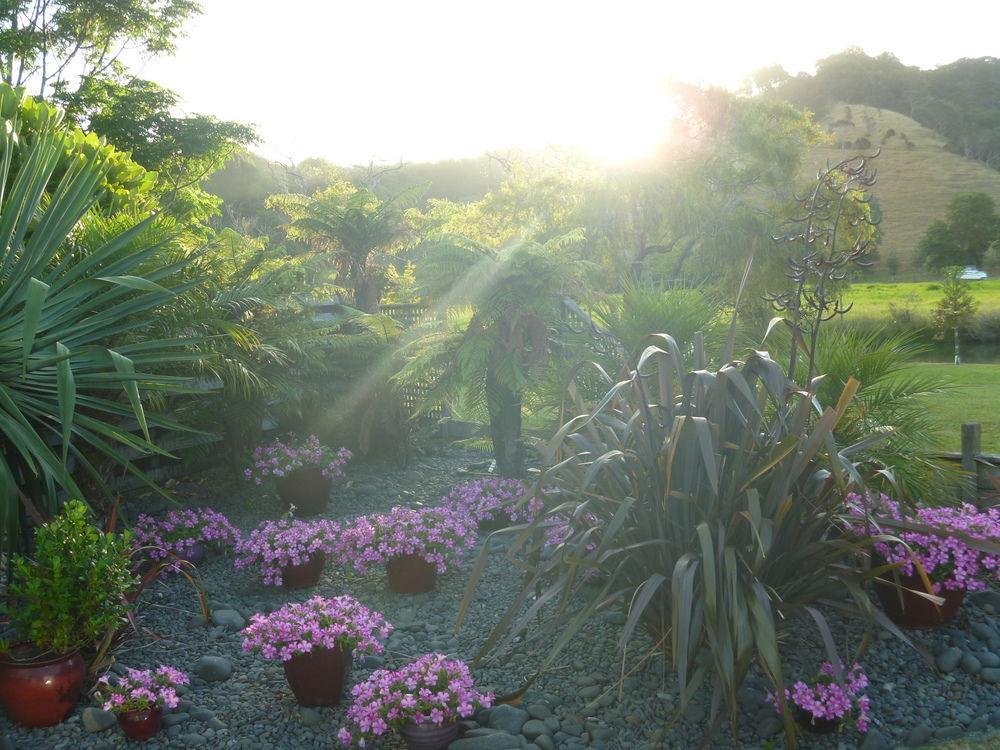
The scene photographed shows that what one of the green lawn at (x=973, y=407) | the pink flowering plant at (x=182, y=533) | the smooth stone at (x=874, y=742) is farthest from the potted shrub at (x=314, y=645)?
the green lawn at (x=973, y=407)

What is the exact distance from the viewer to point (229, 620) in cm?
450

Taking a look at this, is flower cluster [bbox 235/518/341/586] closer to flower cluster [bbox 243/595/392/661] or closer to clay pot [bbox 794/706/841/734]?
flower cluster [bbox 243/595/392/661]

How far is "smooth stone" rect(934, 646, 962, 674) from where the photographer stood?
3658mm

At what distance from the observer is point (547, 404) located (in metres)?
6.73

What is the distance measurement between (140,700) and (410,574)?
1821 millimetres

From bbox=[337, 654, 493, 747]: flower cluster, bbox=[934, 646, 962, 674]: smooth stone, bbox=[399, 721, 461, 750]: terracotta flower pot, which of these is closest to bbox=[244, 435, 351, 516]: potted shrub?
bbox=[337, 654, 493, 747]: flower cluster

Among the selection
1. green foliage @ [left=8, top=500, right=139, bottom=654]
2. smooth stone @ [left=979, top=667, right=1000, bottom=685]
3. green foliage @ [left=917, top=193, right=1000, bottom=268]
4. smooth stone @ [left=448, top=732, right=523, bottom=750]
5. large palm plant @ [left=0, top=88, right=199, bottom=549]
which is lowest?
green foliage @ [left=917, top=193, right=1000, bottom=268]

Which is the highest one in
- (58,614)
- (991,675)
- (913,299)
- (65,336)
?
(65,336)

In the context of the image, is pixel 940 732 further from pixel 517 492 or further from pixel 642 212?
pixel 642 212

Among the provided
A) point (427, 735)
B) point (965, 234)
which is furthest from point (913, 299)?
point (427, 735)

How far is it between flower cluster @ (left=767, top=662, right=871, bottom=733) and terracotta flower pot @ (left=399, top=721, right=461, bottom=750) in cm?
122

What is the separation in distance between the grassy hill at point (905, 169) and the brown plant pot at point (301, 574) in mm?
54839

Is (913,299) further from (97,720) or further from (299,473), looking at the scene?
(97,720)

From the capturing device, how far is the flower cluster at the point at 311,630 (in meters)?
3.46
